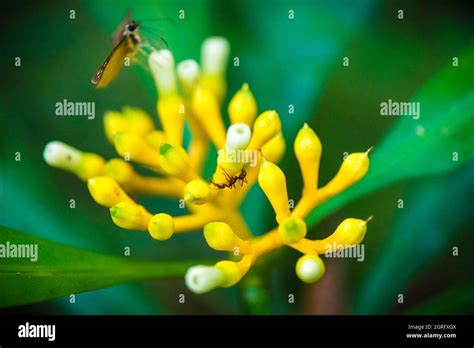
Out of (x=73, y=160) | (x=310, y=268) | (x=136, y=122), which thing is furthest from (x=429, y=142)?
(x=73, y=160)

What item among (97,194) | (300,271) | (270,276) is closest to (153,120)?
(97,194)

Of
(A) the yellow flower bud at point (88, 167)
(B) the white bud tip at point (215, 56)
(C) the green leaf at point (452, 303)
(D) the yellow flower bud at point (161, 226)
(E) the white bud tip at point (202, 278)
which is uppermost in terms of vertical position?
(B) the white bud tip at point (215, 56)

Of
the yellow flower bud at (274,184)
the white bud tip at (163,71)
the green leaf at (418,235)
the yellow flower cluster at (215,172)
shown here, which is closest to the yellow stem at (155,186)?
the yellow flower cluster at (215,172)

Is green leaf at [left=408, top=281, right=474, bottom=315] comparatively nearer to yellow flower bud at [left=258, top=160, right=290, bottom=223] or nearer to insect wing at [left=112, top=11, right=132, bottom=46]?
yellow flower bud at [left=258, top=160, right=290, bottom=223]

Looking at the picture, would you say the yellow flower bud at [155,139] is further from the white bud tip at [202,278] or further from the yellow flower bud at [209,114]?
the white bud tip at [202,278]

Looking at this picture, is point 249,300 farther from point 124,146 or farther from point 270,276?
point 124,146

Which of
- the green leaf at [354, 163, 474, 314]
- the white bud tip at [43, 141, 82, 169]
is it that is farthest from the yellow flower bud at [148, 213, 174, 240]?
the green leaf at [354, 163, 474, 314]
